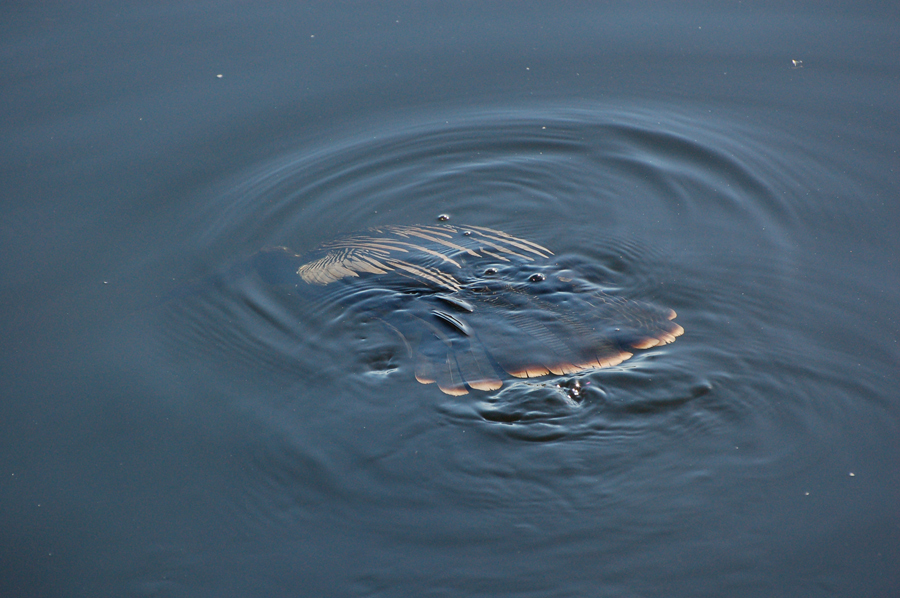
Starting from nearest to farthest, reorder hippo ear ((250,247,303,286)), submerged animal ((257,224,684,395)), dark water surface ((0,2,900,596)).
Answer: dark water surface ((0,2,900,596)) → submerged animal ((257,224,684,395)) → hippo ear ((250,247,303,286))

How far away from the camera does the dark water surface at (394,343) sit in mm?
2414

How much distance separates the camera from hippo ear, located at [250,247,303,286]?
3.49 m

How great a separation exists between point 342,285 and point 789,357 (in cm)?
196

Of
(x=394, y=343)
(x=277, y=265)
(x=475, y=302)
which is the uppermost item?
(x=277, y=265)

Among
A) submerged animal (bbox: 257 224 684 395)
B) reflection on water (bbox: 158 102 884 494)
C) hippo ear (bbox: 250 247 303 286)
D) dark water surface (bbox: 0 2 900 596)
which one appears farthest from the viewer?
hippo ear (bbox: 250 247 303 286)

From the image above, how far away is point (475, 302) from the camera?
3.32 metres

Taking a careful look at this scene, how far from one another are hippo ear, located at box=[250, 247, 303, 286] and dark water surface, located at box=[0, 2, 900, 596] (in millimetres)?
59

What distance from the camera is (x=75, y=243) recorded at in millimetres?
3775

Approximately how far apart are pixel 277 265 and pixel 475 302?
1004 mm

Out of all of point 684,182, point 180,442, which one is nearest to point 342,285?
point 180,442

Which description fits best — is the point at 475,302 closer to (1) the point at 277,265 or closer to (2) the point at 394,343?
(2) the point at 394,343

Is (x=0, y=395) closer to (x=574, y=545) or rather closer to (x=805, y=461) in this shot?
(x=574, y=545)

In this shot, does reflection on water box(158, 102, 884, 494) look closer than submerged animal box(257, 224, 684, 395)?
Yes

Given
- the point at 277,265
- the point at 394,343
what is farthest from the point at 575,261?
the point at 277,265
